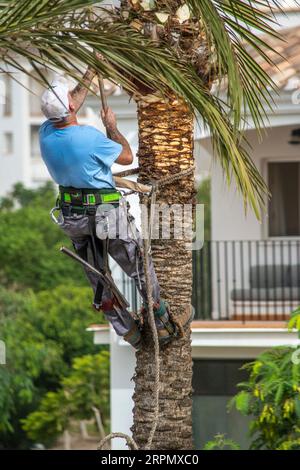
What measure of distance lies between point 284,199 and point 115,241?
34.8ft

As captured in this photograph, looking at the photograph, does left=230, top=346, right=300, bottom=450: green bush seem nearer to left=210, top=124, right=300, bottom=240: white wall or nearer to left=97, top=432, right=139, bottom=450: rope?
left=97, top=432, right=139, bottom=450: rope

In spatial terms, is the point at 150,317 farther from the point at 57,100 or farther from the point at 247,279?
the point at 247,279

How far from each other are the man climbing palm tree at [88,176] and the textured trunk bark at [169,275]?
55cm

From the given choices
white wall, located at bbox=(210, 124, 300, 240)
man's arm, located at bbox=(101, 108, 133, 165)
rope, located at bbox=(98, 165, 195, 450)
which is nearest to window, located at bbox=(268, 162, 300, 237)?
white wall, located at bbox=(210, 124, 300, 240)

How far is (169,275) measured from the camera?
9.03 m

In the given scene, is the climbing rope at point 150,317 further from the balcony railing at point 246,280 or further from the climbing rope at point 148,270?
the balcony railing at point 246,280

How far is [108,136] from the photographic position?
830 cm

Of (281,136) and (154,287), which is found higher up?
(281,136)

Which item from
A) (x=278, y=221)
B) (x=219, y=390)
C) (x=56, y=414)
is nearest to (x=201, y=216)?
(x=219, y=390)

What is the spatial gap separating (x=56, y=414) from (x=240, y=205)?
1206 cm

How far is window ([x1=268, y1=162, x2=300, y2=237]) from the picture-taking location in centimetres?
1861


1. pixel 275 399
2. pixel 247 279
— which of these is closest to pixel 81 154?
pixel 275 399
